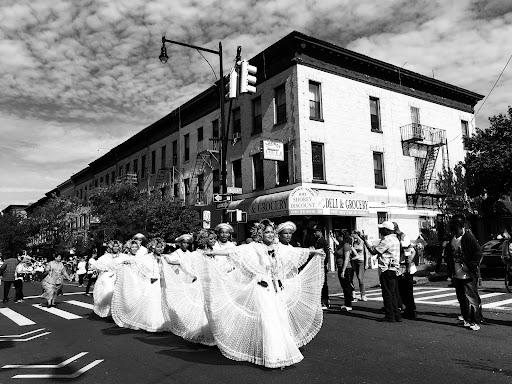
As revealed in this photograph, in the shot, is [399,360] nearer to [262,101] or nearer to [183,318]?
[183,318]

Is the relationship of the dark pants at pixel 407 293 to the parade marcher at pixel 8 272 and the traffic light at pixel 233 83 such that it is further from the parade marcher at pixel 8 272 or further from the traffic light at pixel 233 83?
the parade marcher at pixel 8 272

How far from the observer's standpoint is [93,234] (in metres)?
29.7

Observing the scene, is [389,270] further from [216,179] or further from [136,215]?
→ [136,215]

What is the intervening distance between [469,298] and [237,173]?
18.7m

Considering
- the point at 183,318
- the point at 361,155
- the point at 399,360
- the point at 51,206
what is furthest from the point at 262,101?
the point at 51,206

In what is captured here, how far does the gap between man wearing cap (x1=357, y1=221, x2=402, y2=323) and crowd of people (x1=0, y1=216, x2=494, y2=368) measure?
0.02m

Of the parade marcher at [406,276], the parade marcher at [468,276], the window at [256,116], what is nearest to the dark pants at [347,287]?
the parade marcher at [406,276]

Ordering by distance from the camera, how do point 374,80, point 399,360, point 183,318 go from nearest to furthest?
point 399,360, point 183,318, point 374,80

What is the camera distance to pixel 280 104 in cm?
2247

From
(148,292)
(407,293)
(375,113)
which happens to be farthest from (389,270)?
(375,113)

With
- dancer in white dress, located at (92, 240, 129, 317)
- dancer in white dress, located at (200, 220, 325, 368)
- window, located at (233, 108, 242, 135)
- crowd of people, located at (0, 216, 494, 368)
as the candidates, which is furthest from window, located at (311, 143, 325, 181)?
dancer in white dress, located at (200, 220, 325, 368)

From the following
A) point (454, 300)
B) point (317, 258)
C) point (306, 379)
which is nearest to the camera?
point (306, 379)

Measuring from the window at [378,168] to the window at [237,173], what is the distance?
7321 millimetres

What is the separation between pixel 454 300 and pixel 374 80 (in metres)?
15.8
